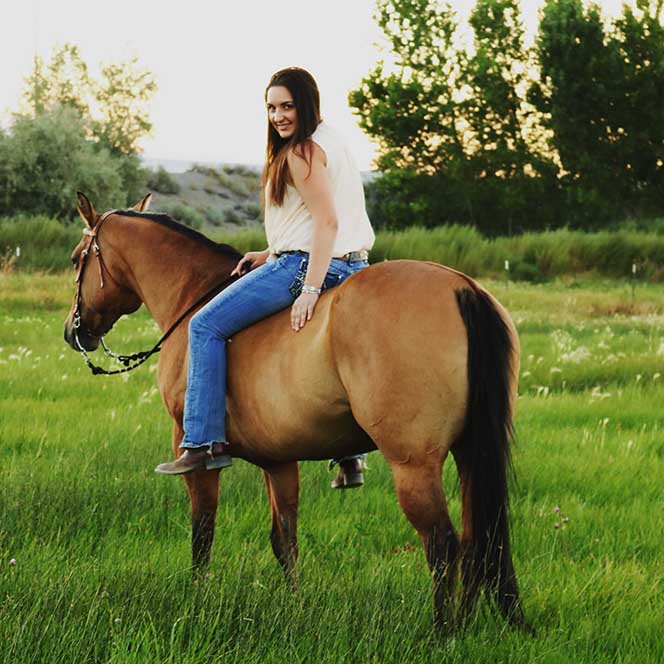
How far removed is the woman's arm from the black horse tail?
87 cm

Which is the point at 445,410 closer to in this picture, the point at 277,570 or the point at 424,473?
the point at 424,473

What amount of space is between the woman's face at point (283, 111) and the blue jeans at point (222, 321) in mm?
665

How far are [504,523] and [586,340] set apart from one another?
10963 mm

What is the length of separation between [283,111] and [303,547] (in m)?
2.67

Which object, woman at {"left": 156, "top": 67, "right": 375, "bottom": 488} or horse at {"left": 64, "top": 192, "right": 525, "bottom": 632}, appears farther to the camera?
woman at {"left": 156, "top": 67, "right": 375, "bottom": 488}

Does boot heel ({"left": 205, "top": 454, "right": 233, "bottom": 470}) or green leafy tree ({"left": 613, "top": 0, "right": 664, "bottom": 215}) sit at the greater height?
green leafy tree ({"left": 613, "top": 0, "right": 664, "bottom": 215})

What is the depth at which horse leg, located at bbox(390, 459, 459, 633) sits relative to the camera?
13.6ft

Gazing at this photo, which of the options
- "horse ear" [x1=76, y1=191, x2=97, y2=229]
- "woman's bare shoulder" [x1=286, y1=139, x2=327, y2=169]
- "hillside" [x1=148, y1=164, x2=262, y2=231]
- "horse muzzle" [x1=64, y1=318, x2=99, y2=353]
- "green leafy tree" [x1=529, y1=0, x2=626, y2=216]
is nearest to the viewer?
"woman's bare shoulder" [x1=286, y1=139, x2=327, y2=169]

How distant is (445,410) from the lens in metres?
4.14

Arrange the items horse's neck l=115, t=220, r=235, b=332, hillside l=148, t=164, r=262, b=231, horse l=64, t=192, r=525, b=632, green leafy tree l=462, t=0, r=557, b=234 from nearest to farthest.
→ horse l=64, t=192, r=525, b=632, horse's neck l=115, t=220, r=235, b=332, green leafy tree l=462, t=0, r=557, b=234, hillside l=148, t=164, r=262, b=231

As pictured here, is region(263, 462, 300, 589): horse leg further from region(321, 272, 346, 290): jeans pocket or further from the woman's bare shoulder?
the woman's bare shoulder

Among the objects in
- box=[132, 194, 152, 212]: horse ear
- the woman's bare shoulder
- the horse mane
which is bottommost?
the horse mane

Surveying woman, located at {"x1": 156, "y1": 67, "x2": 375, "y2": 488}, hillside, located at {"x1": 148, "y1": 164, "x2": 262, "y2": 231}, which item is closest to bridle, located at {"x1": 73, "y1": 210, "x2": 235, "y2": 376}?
woman, located at {"x1": 156, "y1": 67, "x2": 375, "y2": 488}

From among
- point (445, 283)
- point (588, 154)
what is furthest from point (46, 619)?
point (588, 154)
